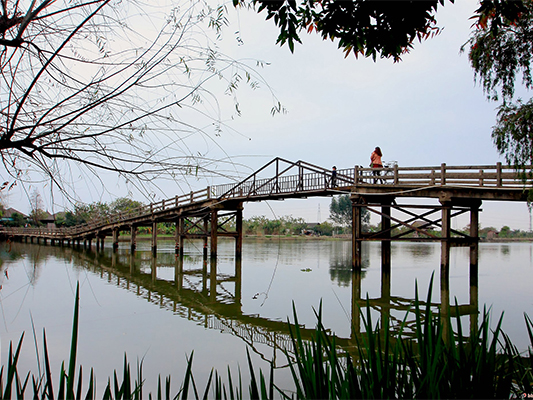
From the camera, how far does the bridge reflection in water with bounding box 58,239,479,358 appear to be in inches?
293

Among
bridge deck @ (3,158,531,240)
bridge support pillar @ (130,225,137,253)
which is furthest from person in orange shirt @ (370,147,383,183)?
bridge support pillar @ (130,225,137,253)

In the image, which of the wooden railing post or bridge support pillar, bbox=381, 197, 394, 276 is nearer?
the wooden railing post

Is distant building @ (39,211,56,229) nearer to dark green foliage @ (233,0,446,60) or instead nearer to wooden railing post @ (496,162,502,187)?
dark green foliage @ (233,0,446,60)

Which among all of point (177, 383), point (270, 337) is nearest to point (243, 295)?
point (270, 337)

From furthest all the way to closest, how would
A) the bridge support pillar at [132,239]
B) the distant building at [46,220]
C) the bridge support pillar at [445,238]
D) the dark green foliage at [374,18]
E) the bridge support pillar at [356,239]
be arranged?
the bridge support pillar at [132,239]
the bridge support pillar at [356,239]
the bridge support pillar at [445,238]
the dark green foliage at [374,18]
the distant building at [46,220]

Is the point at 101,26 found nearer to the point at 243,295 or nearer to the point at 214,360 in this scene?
the point at 214,360

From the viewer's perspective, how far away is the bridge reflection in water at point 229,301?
24.4ft

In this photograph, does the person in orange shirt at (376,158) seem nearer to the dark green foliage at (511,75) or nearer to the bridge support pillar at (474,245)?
the bridge support pillar at (474,245)

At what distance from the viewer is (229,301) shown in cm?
1093

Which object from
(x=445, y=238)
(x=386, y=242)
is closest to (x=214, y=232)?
(x=386, y=242)

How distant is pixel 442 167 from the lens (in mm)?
12859

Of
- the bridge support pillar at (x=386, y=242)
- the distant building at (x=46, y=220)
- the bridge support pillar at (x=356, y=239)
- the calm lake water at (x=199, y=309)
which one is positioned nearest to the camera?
the distant building at (x=46, y=220)

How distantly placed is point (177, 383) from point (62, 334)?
130 inches

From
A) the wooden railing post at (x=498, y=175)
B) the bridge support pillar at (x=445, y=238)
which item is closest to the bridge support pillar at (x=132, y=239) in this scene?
the bridge support pillar at (x=445, y=238)
